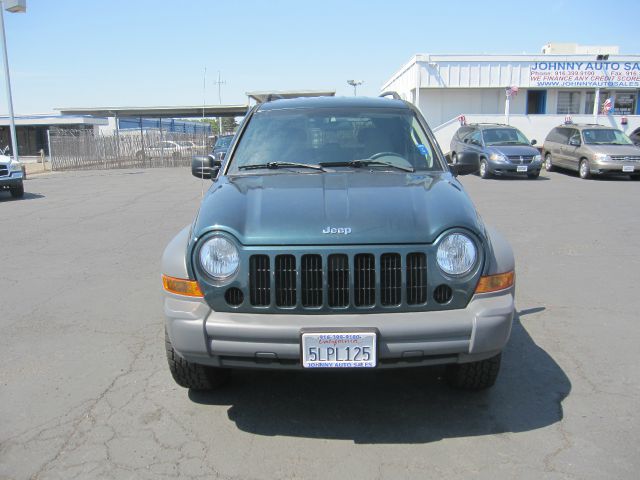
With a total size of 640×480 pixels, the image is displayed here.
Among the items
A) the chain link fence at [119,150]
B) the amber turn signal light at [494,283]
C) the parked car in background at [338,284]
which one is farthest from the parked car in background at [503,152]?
the chain link fence at [119,150]

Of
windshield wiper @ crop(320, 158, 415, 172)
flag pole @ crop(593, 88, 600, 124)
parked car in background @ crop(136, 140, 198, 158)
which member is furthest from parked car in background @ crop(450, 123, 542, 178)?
parked car in background @ crop(136, 140, 198, 158)

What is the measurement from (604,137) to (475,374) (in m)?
17.1

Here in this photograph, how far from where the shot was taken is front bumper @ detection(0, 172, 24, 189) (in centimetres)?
1453

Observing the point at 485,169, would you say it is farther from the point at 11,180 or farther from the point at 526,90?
the point at 526,90

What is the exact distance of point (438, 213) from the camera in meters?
3.07

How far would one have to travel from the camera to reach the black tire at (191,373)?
3350 millimetres

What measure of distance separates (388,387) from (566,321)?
6.83ft

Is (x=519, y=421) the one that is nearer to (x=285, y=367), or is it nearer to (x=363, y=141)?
(x=285, y=367)

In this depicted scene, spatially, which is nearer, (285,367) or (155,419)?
(285,367)

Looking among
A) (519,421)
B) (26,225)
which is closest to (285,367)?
(519,421)

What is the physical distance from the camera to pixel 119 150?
95.6ft

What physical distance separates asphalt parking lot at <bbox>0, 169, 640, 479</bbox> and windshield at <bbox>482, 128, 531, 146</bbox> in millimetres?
12632

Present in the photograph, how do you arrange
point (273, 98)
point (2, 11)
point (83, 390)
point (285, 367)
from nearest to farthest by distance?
1. point (285, 367)
2. point (83, 390)
3. point (273, 98)
4. point (2, 11)

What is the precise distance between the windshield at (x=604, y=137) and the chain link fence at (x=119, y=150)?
62.8ft
